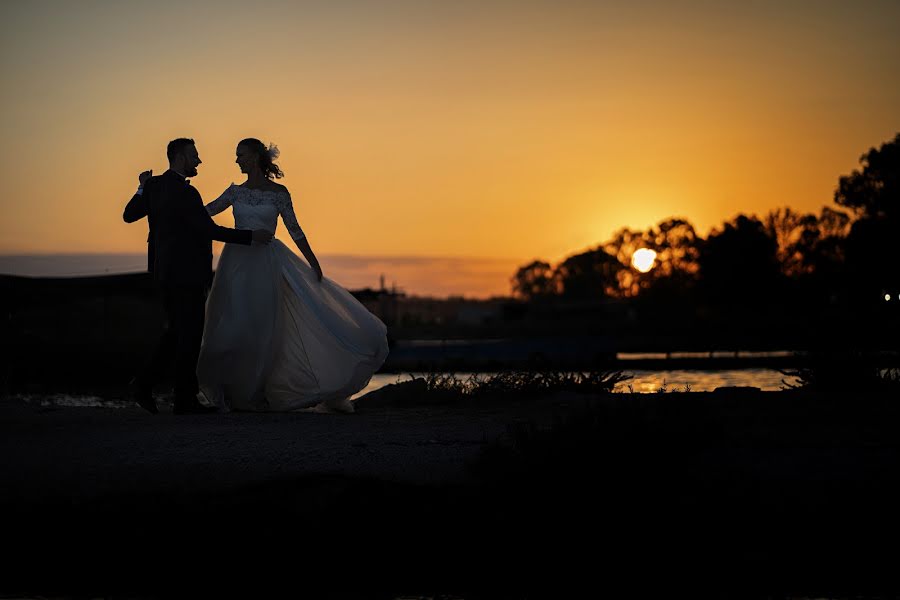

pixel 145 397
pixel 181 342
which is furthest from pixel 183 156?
pixel 145 397

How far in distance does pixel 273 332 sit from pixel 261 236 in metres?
0.97

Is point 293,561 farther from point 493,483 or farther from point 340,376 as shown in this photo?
point 340,376

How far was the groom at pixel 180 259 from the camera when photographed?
419 inches

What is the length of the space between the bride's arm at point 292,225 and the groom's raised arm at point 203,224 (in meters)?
0.55

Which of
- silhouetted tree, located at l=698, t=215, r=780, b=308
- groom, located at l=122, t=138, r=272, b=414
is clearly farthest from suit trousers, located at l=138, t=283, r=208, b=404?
silhouetted tree, located at l=698, t=215, r=780, b=308

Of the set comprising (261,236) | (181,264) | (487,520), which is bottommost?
(487,520)

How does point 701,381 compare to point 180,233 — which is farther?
point 701,381

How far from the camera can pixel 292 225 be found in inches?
446

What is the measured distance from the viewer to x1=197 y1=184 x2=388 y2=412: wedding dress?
11.1 m

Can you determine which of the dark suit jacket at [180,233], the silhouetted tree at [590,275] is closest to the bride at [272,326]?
the dark suit jacket at [180,233]

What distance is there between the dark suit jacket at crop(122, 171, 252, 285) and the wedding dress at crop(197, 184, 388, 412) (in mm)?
354

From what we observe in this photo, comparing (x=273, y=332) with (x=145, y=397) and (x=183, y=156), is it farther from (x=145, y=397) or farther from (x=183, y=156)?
(x=183, y=156)

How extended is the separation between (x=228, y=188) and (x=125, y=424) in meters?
2.92

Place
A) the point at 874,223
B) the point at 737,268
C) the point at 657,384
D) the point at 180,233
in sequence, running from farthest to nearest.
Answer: the point at 737,268, the point at 874,223, the point at 657,384, the point at 180,233
